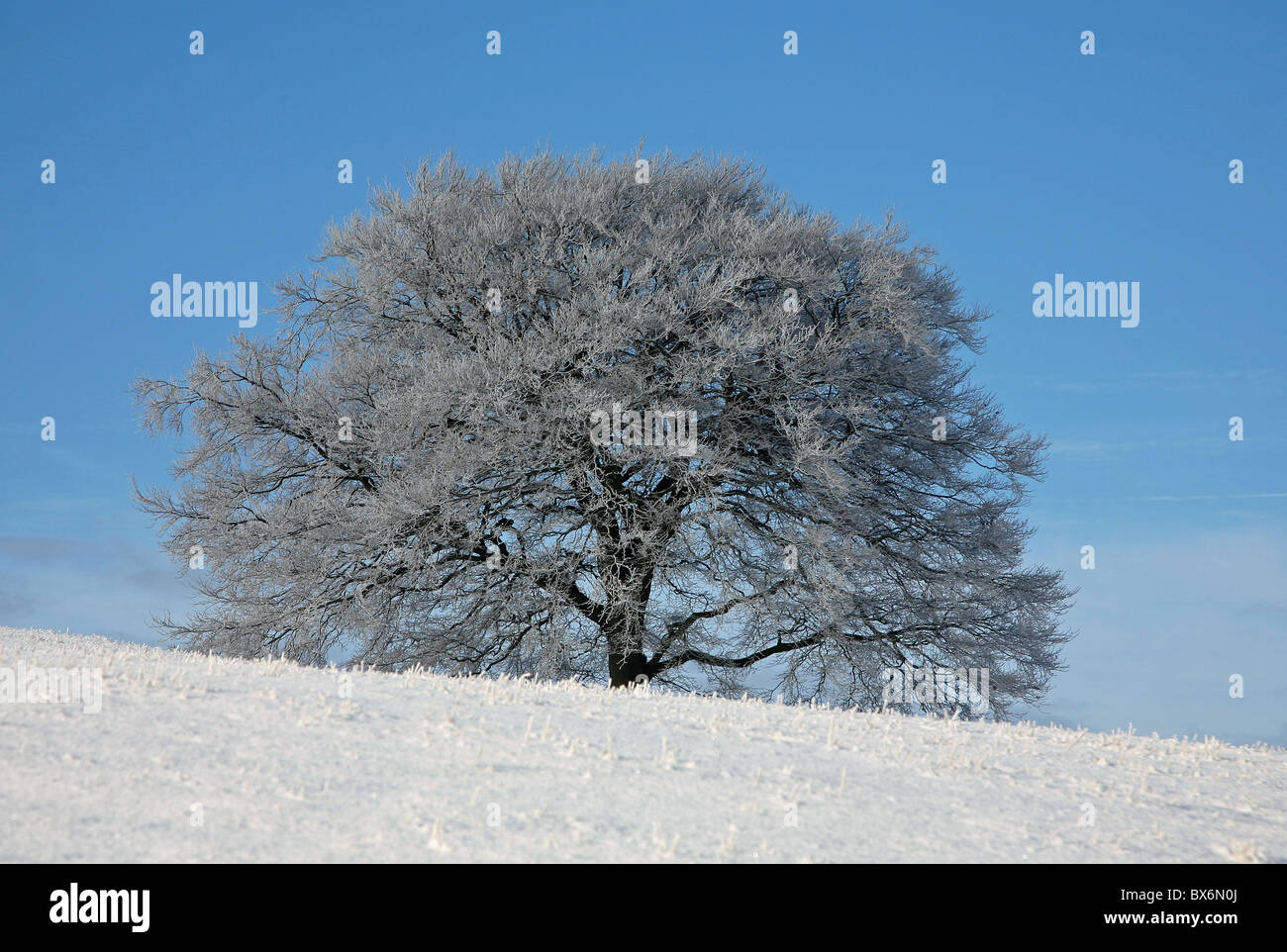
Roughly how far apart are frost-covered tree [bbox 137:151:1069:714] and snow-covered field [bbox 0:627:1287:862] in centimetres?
655

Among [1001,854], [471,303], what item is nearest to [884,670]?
[471,303]

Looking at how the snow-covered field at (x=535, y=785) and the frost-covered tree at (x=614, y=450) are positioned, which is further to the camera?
the frost-covered tree at (x=614, y=450)

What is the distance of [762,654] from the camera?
17234 mm

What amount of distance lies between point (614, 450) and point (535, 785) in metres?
9.18

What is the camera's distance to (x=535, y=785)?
17.6 feet

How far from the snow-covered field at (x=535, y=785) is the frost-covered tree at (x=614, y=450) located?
6546 mm

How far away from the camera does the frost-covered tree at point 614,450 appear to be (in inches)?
560

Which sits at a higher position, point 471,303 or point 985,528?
point 471,303

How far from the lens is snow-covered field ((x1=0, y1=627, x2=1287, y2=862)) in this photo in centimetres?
462

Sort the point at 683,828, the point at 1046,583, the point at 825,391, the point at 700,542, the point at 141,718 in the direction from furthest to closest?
the point at 1046,583 → the point at 825,391 → the point at 700,542 → the point at 141,718 → the point at 683,828

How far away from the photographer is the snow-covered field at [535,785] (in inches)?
182

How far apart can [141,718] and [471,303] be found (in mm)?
10335

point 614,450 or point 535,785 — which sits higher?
point 614,450
